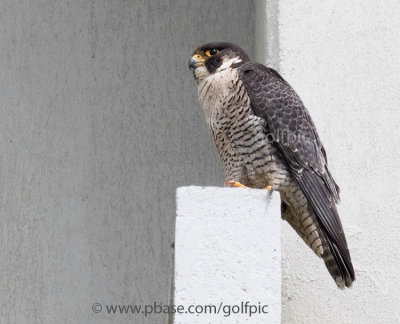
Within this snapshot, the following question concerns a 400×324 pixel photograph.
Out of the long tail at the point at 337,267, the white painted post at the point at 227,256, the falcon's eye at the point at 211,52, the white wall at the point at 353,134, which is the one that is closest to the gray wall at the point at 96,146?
the falcon's eye at the point at 211,52

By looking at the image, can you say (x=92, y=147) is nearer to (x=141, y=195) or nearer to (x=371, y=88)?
(x=141, y=195)

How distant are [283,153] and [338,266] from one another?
1.72 ft

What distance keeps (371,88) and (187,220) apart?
1555 millimetres

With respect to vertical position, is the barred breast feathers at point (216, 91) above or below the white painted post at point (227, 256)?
above

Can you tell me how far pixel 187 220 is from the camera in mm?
3805

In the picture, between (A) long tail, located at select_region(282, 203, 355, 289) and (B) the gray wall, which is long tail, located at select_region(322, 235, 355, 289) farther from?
(B) the gray wall

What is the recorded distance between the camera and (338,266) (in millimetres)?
4445

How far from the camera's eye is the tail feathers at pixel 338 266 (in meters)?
4.40

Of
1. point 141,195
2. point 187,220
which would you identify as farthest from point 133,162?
point 187,220

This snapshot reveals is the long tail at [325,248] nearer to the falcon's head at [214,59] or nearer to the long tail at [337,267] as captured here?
the long tail at [337,267]

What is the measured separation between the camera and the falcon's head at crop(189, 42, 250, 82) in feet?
16.3

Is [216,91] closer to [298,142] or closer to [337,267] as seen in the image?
[298,142]

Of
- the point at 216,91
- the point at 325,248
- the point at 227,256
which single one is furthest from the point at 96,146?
the point at 227,256

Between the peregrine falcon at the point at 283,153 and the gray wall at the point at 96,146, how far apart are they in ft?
4.17
